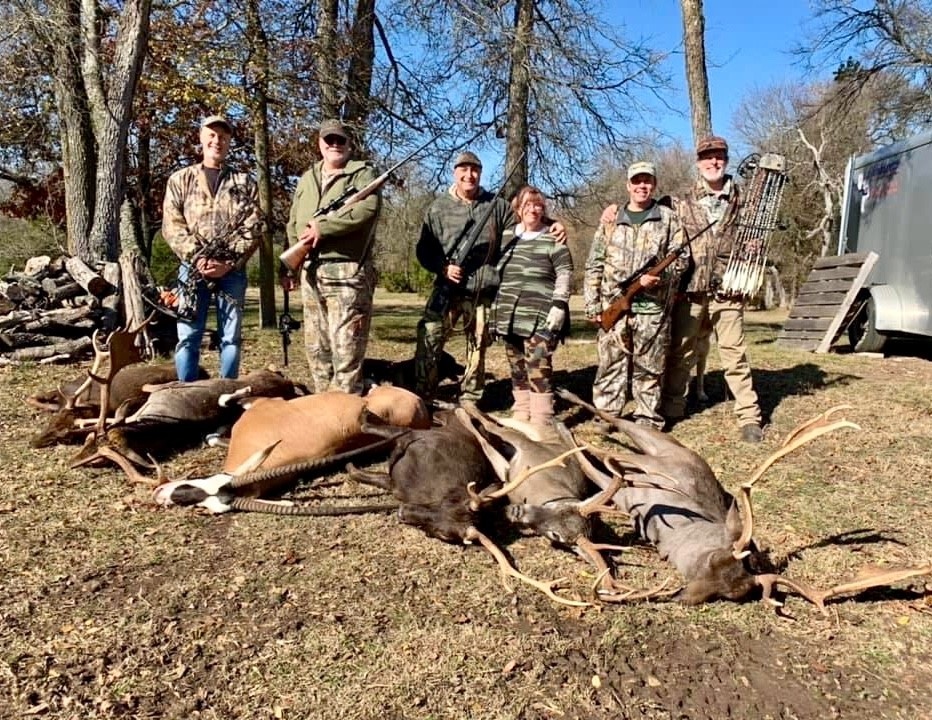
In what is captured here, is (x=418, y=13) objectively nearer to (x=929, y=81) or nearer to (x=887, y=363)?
(x=887, y=363)

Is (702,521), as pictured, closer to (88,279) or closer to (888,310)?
(88,279)

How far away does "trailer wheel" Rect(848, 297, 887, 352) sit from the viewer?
10.8m

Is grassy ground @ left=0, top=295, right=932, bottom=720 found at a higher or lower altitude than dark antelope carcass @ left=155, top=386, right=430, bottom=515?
lower

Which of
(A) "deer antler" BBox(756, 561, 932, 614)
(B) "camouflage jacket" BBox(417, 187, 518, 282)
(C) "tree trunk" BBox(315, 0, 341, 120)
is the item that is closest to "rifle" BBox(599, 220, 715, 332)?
(B) "camouflage jacket" BBox(417, 187, 518, 282)

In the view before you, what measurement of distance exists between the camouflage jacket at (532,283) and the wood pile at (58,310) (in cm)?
424

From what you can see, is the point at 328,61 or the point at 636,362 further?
the point at 328,61

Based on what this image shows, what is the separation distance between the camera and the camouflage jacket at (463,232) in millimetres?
6055

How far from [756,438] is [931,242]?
6.14 m

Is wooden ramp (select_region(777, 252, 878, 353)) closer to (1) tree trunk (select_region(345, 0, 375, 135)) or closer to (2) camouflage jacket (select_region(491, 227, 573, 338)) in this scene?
(2) camouflage jacket (select_region(491, 227, 573, 338))

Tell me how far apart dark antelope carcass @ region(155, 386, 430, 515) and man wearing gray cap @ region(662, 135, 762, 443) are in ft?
7.65

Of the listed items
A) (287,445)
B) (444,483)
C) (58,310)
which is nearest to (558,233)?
(444,483)

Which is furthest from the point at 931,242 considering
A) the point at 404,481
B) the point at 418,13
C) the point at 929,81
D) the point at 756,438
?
the point at 929,81

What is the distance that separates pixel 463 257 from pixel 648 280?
1470 mm

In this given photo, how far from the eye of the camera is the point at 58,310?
313 inches
